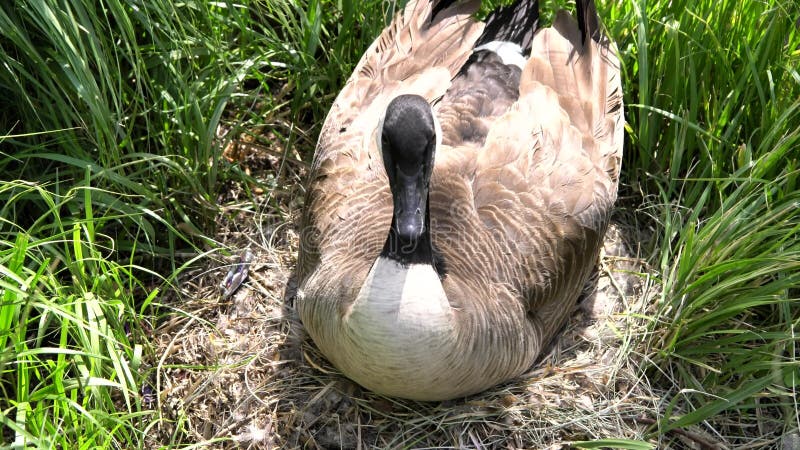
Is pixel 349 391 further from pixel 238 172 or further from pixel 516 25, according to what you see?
pixel 516 25

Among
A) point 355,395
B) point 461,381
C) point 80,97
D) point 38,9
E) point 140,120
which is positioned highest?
point 38,9

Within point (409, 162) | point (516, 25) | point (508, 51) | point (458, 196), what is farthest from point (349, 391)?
point (516, 25)

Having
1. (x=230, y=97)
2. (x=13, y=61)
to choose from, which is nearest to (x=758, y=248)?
(x=230, y=97)

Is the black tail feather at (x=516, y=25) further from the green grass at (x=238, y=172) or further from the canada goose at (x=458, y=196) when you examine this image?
the green grass at (x=238, y=172)

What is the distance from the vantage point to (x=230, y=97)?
441 centimetres

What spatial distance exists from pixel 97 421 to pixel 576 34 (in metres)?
2.82

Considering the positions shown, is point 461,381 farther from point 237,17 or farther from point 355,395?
point 237,17

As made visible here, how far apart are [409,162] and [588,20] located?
1.58 metres

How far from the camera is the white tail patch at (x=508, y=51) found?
14.2ft

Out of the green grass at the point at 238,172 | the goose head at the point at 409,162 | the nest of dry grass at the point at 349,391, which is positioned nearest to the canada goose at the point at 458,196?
the goose head at the point at 409,162

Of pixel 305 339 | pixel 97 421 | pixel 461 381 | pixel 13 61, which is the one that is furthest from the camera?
pixel 305 339

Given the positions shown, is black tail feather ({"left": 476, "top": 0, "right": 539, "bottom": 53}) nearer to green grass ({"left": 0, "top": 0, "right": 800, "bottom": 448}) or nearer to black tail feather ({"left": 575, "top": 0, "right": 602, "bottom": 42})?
black tail feather ({"left": 575, "top": 0, "right": 602, "bottom": 42})

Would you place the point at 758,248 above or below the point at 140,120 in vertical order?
below

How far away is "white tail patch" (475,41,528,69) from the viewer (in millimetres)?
4332
